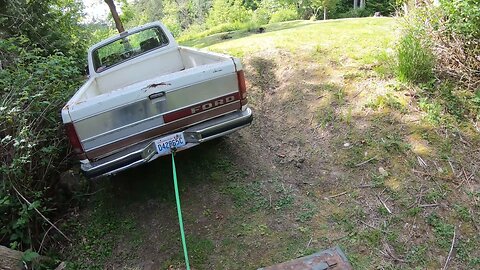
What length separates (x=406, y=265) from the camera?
9.28 feet

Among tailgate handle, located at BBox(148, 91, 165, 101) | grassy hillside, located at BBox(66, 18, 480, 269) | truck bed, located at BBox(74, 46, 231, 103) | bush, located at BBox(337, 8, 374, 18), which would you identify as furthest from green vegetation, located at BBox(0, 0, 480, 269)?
bush, located at BBox(337, 8, 374, 18)

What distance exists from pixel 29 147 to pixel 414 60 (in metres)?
4.63

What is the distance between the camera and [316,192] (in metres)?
3.71

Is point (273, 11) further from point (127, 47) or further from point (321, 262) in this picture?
point (321, 262)

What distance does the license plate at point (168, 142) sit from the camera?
334 cm

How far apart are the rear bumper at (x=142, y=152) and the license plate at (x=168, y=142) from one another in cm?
5

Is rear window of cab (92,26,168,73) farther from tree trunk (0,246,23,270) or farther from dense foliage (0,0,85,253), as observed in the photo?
tree trunk (0,246,23,270)

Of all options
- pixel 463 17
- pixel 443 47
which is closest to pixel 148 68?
pixel 443 47

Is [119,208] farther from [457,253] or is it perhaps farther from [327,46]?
[327,46]

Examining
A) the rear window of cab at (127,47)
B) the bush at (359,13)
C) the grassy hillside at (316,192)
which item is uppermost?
the rear window of cab at (127,47)

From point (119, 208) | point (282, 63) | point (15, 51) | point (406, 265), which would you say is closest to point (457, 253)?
point (406, 265)

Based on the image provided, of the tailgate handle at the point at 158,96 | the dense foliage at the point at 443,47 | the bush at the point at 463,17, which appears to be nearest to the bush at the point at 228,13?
the dense foliage at the point at 443,47

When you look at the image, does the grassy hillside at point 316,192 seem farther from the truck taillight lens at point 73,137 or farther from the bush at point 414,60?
the truck taillight lens at point 73,137

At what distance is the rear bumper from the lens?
10.7 ft
